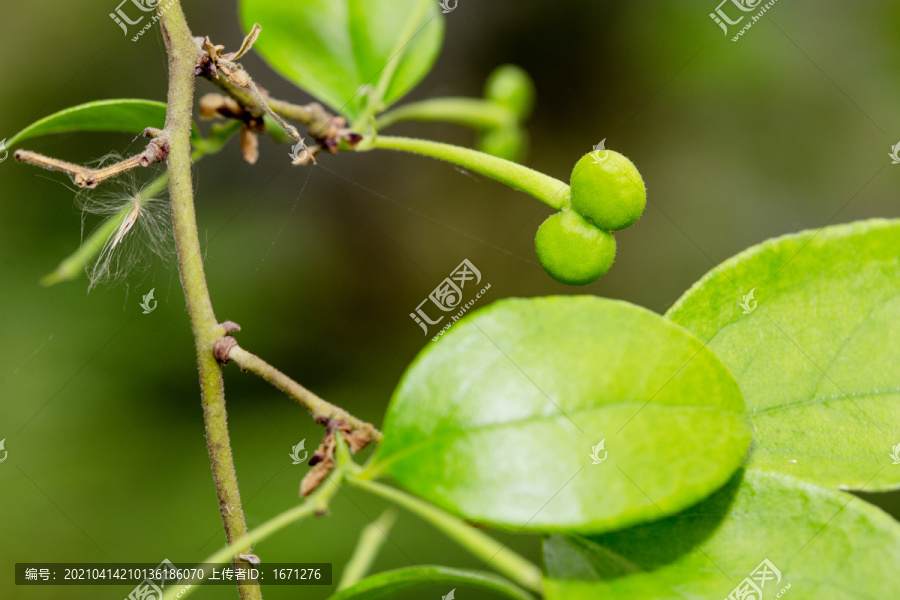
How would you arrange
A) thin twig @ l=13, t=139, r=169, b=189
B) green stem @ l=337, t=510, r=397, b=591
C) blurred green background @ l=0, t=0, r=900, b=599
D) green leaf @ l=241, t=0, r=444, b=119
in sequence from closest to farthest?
1. thin twig @ l=13, t=139, r=169, b=189
2. green stem @ l=337, t=510, r=397, b=591
3. green leaf @ l=241, t=0, r=444, b=119
4. blurred green background @ l=0, t=0, r=900, b=599

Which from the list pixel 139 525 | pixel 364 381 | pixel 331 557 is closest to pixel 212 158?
pixel 364 381

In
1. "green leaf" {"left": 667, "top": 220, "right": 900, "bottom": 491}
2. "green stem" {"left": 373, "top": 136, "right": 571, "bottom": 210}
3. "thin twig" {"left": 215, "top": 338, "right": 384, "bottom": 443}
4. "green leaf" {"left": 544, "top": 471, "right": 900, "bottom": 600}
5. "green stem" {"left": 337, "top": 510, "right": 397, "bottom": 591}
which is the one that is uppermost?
"green stem" {"left": 373, "top": 136, "right": 571, "bottom": 210}

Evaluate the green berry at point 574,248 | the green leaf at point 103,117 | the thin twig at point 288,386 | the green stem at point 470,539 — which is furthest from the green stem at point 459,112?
the green stem at point 470,539

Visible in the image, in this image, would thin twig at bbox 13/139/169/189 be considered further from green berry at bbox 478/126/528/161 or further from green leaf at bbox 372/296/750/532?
green berry at bbox 478/126/528/161

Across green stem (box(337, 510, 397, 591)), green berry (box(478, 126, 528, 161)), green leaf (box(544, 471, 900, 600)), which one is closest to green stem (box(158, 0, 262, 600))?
green stem (box(337, 510, 397, 591))

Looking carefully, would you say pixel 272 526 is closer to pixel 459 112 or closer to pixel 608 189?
pixel 608 189

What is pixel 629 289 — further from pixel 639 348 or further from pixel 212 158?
pixel 639 348

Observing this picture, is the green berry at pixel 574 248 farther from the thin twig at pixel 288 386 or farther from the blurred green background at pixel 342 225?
the blurred green background at pixel 342 225
